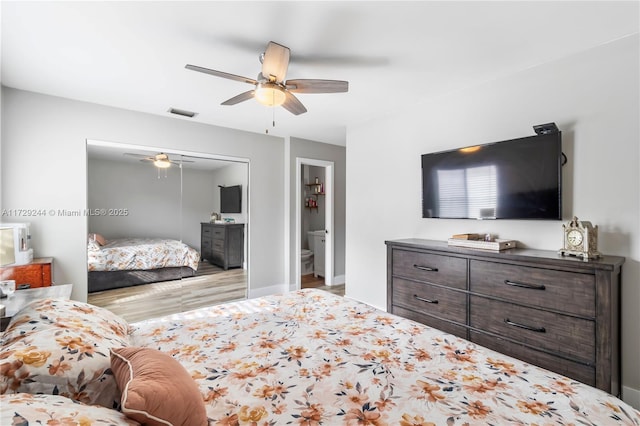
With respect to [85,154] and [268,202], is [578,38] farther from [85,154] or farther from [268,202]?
[85,154]

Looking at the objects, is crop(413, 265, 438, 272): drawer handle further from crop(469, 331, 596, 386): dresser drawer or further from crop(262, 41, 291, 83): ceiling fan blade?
crop(262, 41, 291, 83): ceiling fan blade

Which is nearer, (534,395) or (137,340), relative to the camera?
(534,395)

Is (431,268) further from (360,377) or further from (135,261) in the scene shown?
(135,261)

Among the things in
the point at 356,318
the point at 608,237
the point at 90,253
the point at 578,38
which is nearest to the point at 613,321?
the point at 608,237

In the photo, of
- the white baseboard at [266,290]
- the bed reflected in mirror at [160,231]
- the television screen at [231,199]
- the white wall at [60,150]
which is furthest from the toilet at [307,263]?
the white wall at [60,150]

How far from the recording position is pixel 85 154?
3.06 m

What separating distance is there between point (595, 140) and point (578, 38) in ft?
2.34

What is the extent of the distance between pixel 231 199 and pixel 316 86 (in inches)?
97.4

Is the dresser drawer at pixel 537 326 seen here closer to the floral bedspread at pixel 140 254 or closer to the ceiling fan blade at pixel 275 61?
the ceiling fan blade at pixel 275 61

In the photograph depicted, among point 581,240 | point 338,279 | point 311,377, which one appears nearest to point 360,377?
point 311,377

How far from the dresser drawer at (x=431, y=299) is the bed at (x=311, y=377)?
96 cm

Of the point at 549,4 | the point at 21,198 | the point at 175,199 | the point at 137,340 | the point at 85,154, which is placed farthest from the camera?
the point at 175,199

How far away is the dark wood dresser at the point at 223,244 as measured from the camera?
12.7 ft

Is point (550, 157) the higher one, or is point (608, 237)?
point (550, 157)
